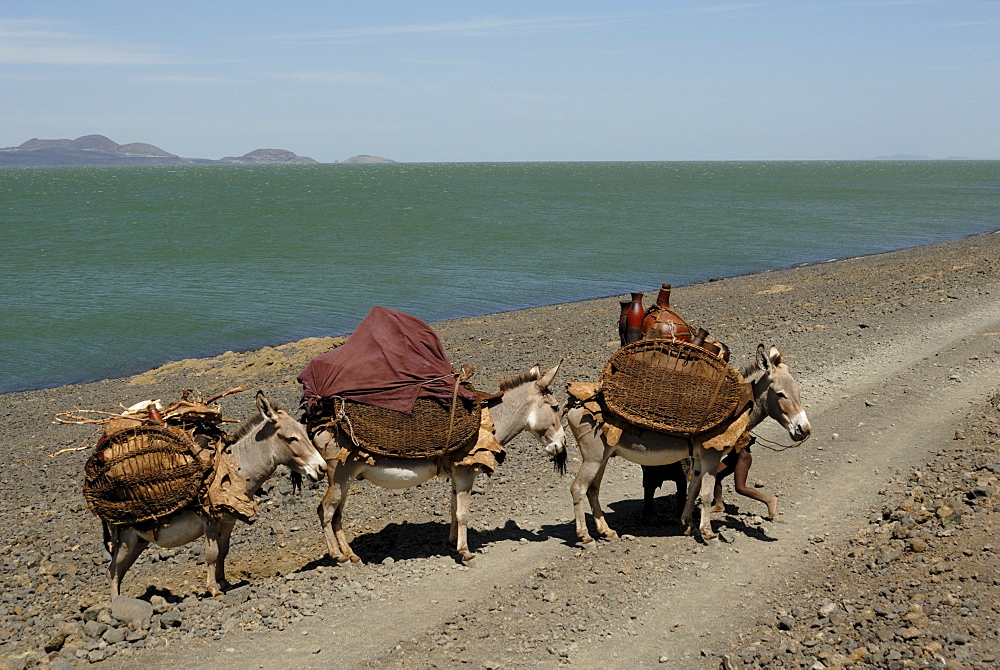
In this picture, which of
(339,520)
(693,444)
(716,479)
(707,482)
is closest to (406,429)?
(339,520)

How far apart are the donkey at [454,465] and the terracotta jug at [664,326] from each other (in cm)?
161

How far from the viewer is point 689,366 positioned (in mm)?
10742

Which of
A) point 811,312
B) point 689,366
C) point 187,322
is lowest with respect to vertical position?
point 187,322

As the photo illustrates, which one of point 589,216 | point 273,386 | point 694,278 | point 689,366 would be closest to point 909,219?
point 589,216

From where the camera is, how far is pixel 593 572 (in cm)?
995

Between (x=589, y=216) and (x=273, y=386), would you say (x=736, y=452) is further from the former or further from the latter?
(x=589, y=216)

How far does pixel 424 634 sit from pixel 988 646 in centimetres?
493

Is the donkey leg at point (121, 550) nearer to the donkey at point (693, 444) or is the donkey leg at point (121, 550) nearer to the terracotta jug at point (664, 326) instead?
the donkey at point (693, 444)

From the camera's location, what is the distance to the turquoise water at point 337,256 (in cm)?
3372

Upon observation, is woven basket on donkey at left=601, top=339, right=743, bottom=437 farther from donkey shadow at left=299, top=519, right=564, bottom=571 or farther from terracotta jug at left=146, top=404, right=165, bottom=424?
terracotta jug at left=146, top=404, right=165, bottom=424

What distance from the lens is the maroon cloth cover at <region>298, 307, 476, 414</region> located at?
10.3m

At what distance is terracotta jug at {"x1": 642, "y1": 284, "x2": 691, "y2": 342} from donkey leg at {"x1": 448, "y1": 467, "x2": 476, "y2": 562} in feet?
9.72

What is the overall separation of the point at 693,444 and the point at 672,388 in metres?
0.77

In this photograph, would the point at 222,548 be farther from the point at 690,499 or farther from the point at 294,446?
the point at 690,499
